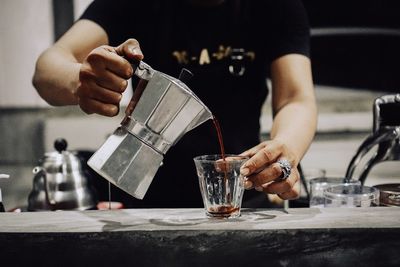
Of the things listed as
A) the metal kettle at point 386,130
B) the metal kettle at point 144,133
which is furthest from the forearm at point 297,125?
the metal kettle at point 144,133

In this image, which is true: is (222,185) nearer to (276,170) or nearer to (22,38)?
(276,170)

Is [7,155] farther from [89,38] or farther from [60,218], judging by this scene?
[60,218]

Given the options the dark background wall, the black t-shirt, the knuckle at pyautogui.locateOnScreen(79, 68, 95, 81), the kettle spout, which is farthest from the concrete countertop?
the dark background wall

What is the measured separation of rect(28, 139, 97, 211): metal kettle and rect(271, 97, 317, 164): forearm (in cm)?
60

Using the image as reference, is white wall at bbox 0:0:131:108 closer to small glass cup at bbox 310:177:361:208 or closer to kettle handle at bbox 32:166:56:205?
kettle handle at bbox 32:166:56:205

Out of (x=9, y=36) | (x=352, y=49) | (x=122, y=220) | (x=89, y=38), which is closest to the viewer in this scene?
(x=122, y=220)

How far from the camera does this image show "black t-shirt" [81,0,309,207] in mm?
1790

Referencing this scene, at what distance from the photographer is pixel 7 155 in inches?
130

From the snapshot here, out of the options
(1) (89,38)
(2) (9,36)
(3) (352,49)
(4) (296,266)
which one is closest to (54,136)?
(2) (9,36)

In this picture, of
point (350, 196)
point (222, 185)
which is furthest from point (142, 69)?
point (350, 196)

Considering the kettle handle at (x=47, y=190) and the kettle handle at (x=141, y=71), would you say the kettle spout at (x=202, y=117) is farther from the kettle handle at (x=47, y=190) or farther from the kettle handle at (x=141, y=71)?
the kettle handle at (x=47, y=190)

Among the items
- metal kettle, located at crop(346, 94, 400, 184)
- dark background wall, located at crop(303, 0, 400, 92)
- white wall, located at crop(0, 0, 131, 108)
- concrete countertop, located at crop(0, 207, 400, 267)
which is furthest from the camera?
white wall, located at crop(0, 0, 131, 108)

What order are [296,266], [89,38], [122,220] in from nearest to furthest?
1. [296,266]
2. [122,220]
3. [89,38]

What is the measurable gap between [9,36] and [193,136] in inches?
70.8
